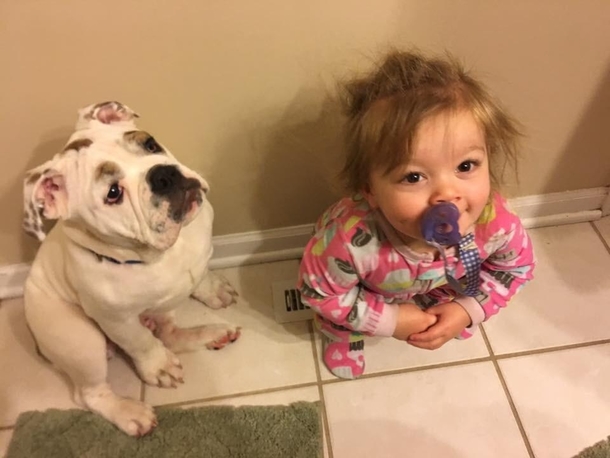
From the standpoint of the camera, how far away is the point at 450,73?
90 centimetres

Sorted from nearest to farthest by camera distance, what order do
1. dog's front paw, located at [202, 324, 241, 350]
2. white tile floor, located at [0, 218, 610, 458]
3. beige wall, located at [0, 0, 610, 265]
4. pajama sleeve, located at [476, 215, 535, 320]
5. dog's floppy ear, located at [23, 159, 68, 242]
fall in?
1. dog's floppy ear, located at [23, 159, 68, 242]
2. beige wall, located at [0, 0, 610, 265]
3. pajama sleeve, located at [476, 215, 535, 320]
4. white tile floor, located at [0, 218, 610, 458]
5. dog's front paw, located at [202, 324, 241, 350]

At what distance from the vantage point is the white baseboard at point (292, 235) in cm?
140

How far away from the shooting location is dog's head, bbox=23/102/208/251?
0.85 m

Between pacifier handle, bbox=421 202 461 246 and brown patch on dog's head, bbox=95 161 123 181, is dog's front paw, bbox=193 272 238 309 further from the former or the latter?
pacifier handle, bbox=421 202 461 246

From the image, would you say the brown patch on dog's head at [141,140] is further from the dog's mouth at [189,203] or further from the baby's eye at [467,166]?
the baby's eye at [467,166]

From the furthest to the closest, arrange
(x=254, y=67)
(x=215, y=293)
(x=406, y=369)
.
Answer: (x=215, y=293) < (x=406, y=369) < (x=254, y=67)

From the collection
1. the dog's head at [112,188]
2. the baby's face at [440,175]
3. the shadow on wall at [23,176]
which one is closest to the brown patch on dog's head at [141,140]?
the dog's head at [112,188]

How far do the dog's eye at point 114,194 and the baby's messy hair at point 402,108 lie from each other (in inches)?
14.8

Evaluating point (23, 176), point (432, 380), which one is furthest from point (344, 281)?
point (23, 176)

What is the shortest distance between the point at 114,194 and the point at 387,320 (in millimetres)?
553

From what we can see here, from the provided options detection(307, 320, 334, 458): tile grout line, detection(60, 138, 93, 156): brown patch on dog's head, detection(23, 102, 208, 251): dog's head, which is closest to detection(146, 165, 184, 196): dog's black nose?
detection(23, 102, 208, 251): dog's head

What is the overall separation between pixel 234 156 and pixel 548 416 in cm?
85

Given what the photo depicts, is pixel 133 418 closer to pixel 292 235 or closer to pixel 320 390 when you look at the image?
pixel 320 390

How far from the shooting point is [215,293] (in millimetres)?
1379
